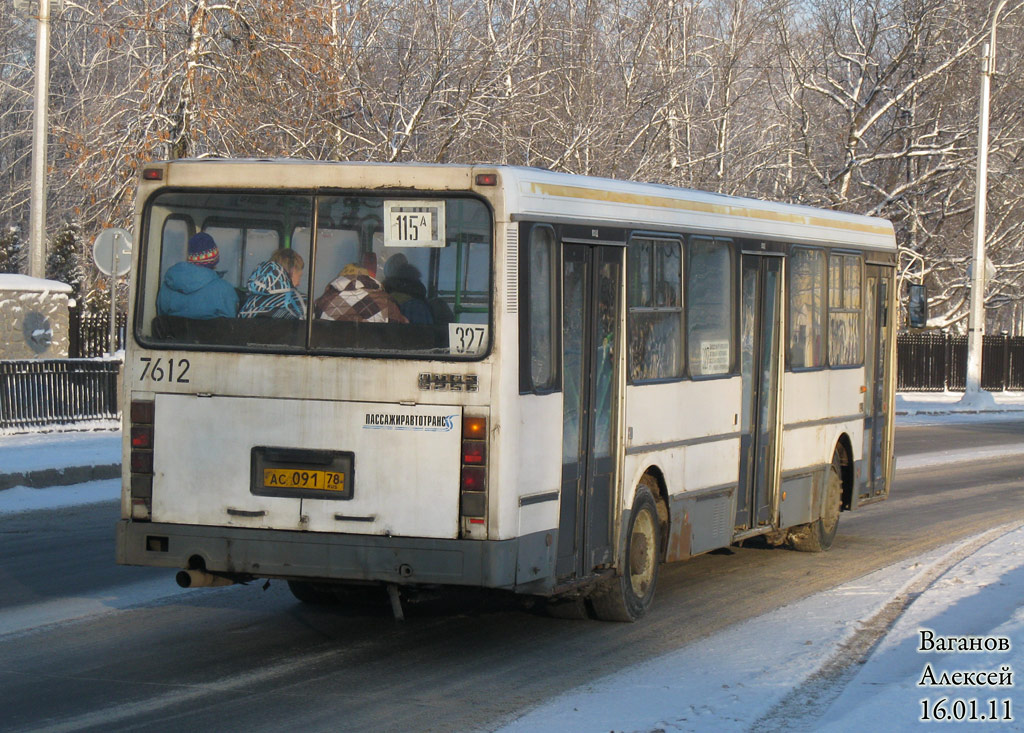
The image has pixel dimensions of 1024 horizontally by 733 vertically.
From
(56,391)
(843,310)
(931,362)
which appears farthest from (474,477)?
(931,362)

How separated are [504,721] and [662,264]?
3.81 m

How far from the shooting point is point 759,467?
11.4 m

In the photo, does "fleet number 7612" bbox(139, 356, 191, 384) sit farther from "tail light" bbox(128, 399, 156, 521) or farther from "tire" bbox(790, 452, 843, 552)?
"tire" bbox(790, 452, 843, 552)

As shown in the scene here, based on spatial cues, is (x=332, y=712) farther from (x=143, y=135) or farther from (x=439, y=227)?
(x=143, y=135)

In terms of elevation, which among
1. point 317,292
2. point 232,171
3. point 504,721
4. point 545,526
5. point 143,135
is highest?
point 143,135

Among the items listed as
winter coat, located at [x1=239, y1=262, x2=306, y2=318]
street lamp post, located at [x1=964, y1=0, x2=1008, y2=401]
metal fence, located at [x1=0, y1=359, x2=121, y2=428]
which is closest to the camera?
winter coat, located at [x1=239, y1=262, x2=306, y2=318]

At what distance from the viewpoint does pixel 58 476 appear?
16.6m

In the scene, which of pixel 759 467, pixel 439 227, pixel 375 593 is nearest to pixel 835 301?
pixel 759 467

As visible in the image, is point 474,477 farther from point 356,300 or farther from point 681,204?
point 681,204

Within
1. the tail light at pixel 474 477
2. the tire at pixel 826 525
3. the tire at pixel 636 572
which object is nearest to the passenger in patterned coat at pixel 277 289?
the tail light at pixel 474 477

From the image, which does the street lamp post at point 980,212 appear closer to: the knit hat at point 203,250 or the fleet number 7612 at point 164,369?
the knit hat at point 203,250

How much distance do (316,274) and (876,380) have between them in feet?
25.0

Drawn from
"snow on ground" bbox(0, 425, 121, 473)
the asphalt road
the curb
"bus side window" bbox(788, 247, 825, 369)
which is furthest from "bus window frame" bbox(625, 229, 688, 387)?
"snow on ground" bbox(0, 425, 121, 473)

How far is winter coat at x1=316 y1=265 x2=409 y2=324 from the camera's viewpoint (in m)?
7.87
